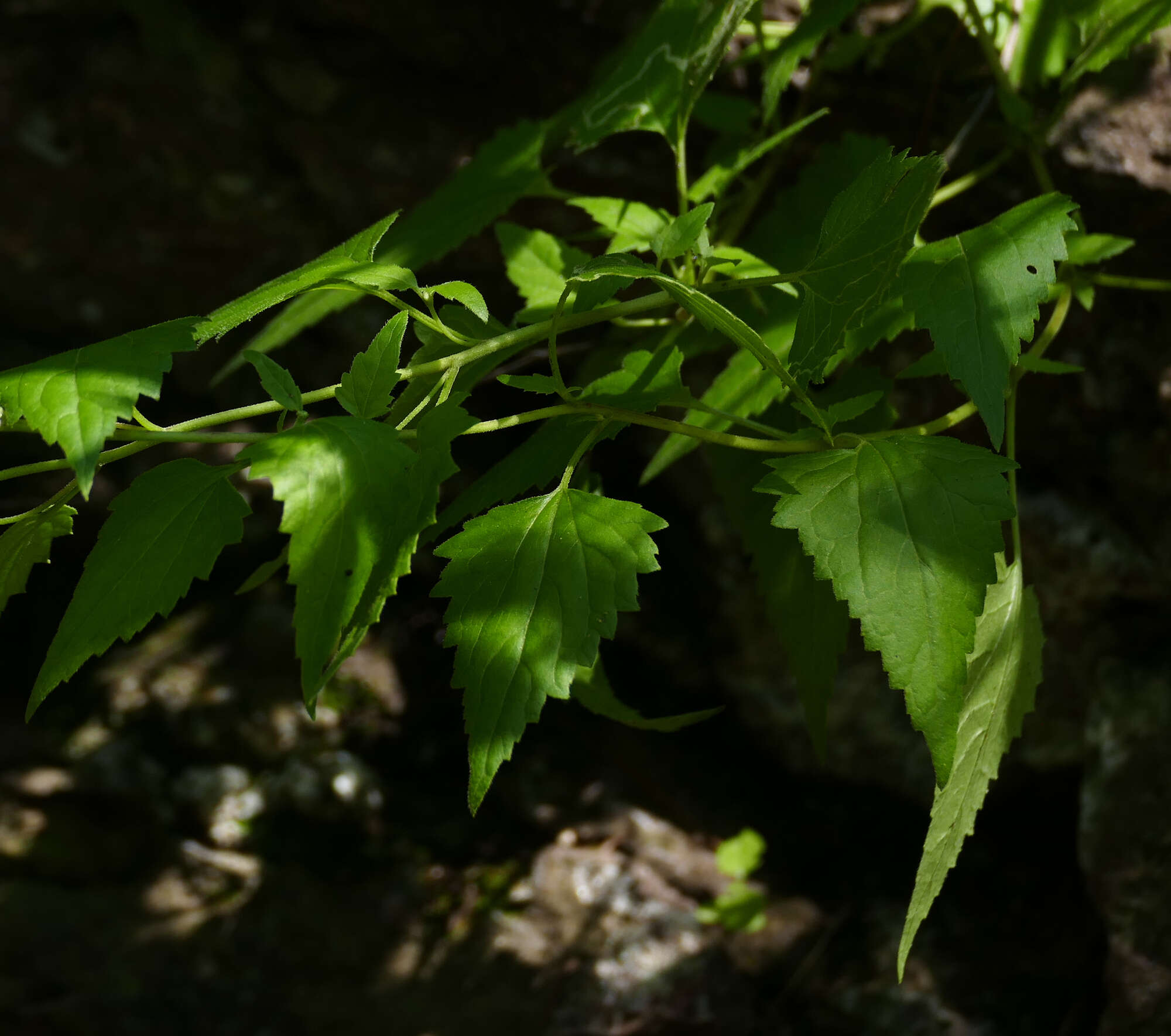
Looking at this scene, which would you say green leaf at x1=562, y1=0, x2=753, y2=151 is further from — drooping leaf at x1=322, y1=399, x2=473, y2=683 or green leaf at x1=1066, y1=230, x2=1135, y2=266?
drooping leaf at x1=322, y1=399, x2=473, y2=683

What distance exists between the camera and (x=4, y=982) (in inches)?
104

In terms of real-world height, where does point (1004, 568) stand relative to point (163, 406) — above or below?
above

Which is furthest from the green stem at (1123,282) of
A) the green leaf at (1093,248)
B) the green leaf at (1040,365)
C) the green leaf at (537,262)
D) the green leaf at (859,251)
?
the green leaf at (537,262)

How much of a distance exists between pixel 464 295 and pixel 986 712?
0.64 metres

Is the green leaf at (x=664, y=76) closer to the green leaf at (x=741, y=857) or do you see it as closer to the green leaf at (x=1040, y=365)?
the green leaf at (x=1040, y=365)

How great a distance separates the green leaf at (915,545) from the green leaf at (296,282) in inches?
15.3

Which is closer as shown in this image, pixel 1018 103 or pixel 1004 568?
pixel 1004 568

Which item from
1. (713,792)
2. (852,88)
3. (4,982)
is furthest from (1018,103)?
(4,982)

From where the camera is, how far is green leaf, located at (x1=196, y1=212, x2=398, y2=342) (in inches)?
30.0

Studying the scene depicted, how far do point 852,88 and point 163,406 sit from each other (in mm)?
2224

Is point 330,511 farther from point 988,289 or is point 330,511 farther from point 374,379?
point 988,289

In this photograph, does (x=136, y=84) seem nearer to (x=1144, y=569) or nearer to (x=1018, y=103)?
(x=1018, y=103)

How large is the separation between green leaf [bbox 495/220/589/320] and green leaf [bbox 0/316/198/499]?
0.41m

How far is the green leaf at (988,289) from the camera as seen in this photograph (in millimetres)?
824
